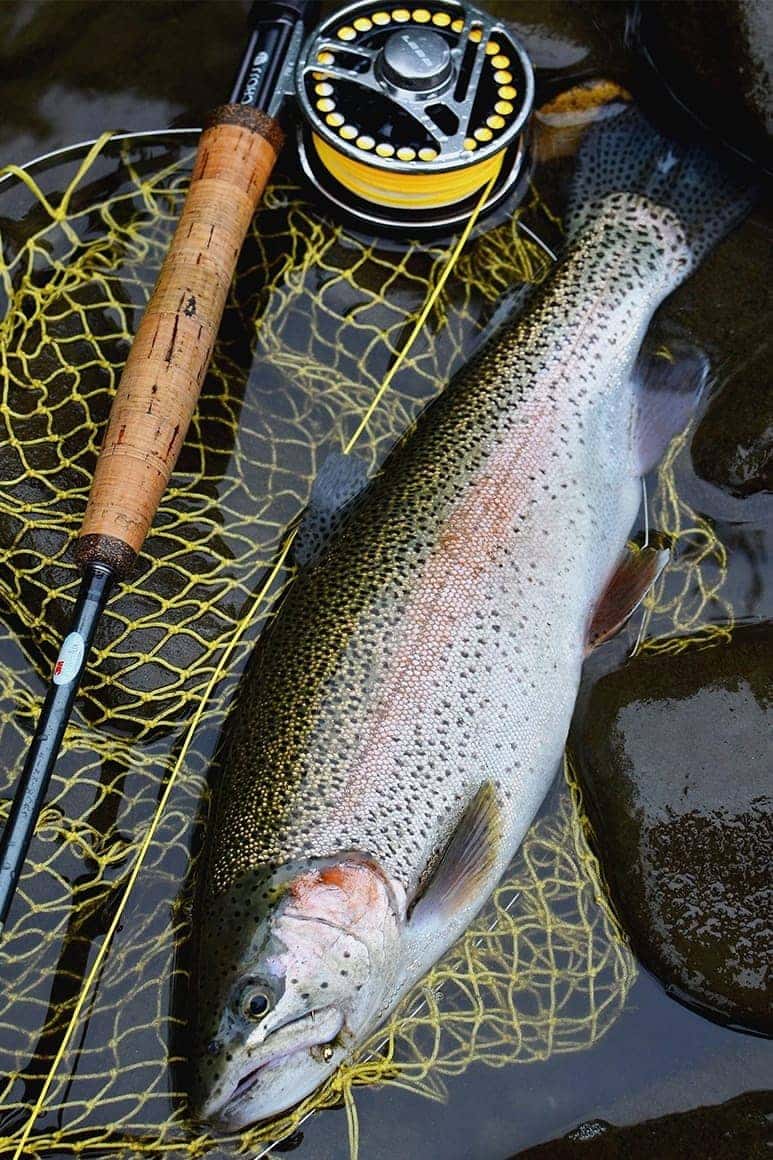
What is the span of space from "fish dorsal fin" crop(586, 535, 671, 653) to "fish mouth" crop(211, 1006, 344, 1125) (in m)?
1.06

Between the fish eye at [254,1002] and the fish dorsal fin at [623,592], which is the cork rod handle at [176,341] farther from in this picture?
the fish dorsal fin at [623,592]

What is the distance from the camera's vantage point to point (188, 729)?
264 cm

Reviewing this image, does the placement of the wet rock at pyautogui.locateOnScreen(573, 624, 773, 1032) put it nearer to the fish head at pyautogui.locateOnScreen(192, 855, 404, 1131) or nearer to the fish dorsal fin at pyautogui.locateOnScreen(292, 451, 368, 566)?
the fish head at pyautogui.locateOnScreen(192, 855, 404, 1131)

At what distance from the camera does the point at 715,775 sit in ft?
8.57

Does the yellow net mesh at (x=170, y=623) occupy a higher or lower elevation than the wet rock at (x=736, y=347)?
lower

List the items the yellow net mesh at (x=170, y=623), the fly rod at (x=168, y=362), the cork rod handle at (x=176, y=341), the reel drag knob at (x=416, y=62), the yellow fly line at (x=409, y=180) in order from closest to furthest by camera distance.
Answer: the fly rod at (x=168, y=362) → the cork rod handle at (x=176, y=341) → the yellow net mesh at (x=170, y=623) → the reel drag knob at (x=416, y=62) → the yellow fly line at (x=409, y=180)

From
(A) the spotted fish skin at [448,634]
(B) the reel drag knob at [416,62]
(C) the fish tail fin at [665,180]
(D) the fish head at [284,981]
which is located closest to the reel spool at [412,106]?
(B) the reel drag knob at [416,62]

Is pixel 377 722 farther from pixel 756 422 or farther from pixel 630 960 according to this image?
pixel 756 422

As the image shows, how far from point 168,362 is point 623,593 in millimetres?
1207

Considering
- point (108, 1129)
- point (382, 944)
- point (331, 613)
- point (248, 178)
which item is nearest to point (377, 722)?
point (331, 613)

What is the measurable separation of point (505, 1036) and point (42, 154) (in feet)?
8.69

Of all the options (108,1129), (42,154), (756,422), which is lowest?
(108,1129)

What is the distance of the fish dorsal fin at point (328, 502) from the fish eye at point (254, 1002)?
→ 3.27 ft

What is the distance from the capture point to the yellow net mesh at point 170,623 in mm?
2443
